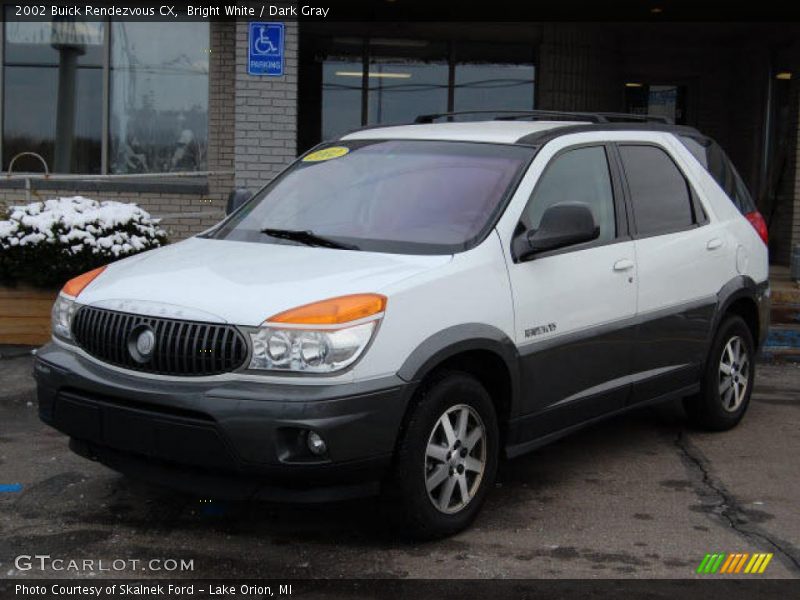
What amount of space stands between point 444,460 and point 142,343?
1.33m

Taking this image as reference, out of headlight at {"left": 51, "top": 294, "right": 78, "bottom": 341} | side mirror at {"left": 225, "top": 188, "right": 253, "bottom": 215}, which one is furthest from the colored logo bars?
side mirror at {"left": 225, "top": 188, "right": 253, "bottom": 215}

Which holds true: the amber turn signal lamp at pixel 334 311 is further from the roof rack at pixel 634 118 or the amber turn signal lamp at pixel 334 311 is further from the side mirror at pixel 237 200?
the roof rack at pixel 634 118

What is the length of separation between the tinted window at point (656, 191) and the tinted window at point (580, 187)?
210mm

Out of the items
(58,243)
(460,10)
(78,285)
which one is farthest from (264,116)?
(78,285)

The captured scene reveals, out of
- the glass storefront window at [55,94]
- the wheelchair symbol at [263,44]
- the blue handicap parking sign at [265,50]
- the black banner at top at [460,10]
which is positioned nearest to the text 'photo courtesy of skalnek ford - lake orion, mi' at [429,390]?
the blue handicap parking sign at [265,50]

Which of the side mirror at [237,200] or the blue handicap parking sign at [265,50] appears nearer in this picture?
the side mirror at [237,200]

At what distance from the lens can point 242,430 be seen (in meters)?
4.00

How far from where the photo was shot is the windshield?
16.0 ft

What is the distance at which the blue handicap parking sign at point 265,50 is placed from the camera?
35.1 feet

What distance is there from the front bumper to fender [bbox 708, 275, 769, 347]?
269cm

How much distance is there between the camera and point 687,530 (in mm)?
4781

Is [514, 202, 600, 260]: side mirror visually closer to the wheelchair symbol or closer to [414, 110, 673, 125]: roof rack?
[414, 110, 673, 125]: roof rack

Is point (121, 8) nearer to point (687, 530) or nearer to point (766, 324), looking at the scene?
point (766, 324)

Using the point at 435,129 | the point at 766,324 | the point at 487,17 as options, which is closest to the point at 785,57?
the point at 487,17
